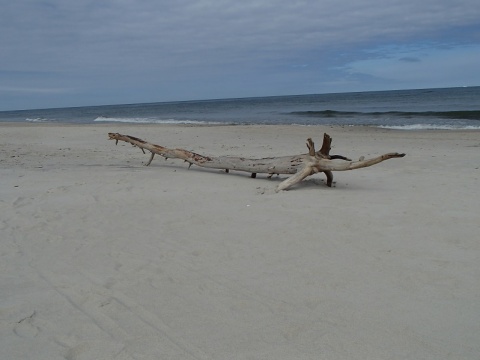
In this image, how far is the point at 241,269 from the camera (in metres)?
4.04

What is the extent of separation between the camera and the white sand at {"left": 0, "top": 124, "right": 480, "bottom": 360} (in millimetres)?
2885

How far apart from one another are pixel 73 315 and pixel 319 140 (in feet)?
44.2

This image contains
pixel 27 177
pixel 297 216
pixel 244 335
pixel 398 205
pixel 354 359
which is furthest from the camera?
pixel 27 177

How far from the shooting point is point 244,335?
295 cm

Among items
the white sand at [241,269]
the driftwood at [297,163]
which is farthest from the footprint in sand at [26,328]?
the driftwood at [297,163]

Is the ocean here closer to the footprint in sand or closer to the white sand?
the white sand

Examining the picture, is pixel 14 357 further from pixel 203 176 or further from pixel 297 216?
pixel 203 176

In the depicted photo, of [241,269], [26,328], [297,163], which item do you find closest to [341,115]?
[297,163]

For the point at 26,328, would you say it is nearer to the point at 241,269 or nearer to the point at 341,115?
the point at 241,269

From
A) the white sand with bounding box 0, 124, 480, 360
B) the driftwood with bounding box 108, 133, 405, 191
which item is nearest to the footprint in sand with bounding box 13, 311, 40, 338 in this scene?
the white sand with bounding box 0, 124, 480, 360

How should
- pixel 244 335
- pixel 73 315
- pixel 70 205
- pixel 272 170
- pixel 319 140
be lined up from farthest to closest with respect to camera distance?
pixel 319 140, pixel 272 170, pixel 70 205, pixel 73 315, pixel 244 335

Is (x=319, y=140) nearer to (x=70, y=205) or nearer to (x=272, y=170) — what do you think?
(x=272, y=170)

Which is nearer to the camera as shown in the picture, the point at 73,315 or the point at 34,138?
the point at 73,315

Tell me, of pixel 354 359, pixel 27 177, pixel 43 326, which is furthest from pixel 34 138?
pixel 354 359
